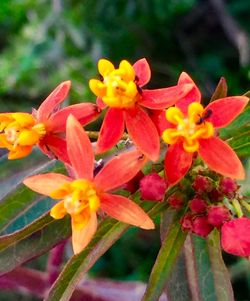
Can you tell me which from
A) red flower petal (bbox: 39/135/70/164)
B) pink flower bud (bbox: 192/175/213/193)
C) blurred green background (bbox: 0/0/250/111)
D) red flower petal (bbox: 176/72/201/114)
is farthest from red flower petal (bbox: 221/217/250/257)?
blurred green background (bbox: 0/0/250/111)

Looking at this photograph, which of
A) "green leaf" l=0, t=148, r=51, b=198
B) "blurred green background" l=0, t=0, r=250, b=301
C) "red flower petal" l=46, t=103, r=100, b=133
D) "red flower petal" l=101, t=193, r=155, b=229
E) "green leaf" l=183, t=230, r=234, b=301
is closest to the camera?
"red flower petal" l=101, t=193, r=155, b=229

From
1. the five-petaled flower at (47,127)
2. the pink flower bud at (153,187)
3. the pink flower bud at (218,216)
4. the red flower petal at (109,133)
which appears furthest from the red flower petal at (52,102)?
the pink flower bud at (218,216)

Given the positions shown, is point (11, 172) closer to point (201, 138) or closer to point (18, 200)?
point (18, 200)

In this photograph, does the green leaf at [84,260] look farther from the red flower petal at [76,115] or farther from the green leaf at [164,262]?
the red flower petal at [76,115]

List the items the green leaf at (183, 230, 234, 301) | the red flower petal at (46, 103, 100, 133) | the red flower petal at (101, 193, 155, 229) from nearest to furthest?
the red flower petal at (101, 193, 155, 229), the red flower petal at (46, 103, 100, 133), the green leaf at (183, 230, 234, 301)

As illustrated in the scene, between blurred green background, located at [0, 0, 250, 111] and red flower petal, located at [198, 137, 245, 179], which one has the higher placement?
red flower petal, located at [198, 137, 245, 179]

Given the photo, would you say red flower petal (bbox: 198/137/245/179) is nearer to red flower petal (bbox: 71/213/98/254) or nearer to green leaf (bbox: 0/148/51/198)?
red flower petal (bbox: 71/213/98/254)

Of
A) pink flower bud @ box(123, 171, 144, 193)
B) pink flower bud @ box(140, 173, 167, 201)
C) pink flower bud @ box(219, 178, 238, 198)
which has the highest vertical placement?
pink flower bud @ box(140, 173, 167, 201)
